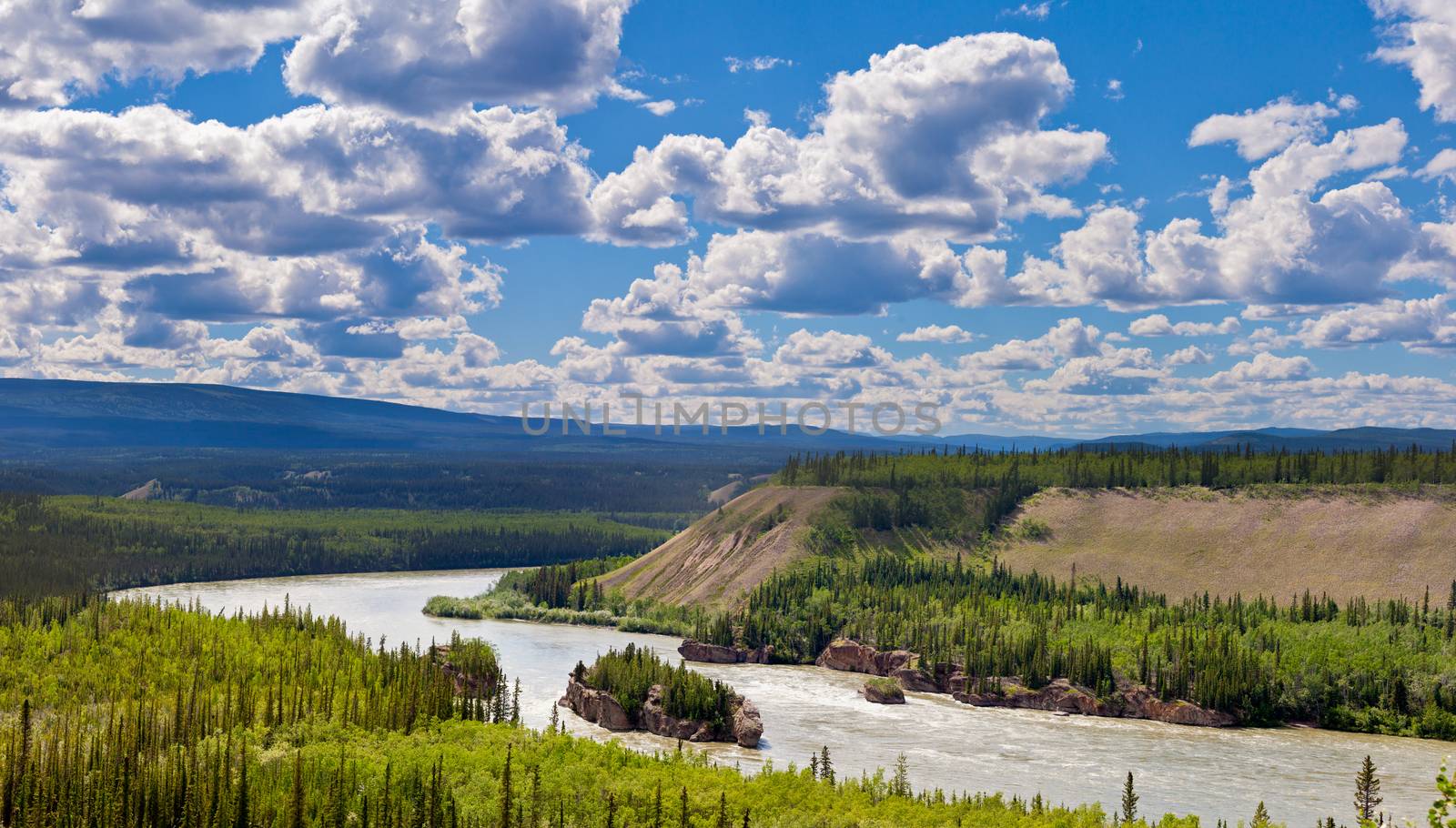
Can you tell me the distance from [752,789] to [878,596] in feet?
315

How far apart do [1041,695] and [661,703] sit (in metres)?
40.8

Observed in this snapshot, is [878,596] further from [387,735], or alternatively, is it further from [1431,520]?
[387,735]

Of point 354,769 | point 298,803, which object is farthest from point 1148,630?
point 298,803

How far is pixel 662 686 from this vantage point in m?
114

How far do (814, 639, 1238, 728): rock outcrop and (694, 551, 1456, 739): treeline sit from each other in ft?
3.81

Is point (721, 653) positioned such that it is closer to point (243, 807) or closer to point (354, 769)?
point (354, 769)

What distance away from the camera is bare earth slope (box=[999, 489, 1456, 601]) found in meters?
165

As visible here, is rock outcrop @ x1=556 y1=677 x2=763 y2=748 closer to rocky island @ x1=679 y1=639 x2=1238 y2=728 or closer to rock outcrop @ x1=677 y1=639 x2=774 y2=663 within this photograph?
rocky island @ x1=679 y1=639 x2=1238 y2=728

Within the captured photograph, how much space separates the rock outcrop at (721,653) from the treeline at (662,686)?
113 feet

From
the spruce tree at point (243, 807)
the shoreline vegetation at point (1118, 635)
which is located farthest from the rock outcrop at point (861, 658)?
the spruce tree at point (243, 807)

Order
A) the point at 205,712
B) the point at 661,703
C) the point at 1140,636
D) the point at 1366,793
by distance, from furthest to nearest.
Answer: the point at 1140,636 < the point at 661,703 < the point at 205,712 < the point at 1366,793

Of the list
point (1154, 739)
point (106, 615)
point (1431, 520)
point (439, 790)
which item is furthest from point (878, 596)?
point (439, 790)

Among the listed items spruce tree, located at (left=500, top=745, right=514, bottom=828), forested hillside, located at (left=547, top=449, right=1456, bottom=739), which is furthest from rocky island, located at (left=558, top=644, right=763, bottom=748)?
spruce tree, located at (left=500, top=745, right=514, bottom=828)

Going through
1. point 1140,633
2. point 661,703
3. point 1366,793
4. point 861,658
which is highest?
point 1366,793
